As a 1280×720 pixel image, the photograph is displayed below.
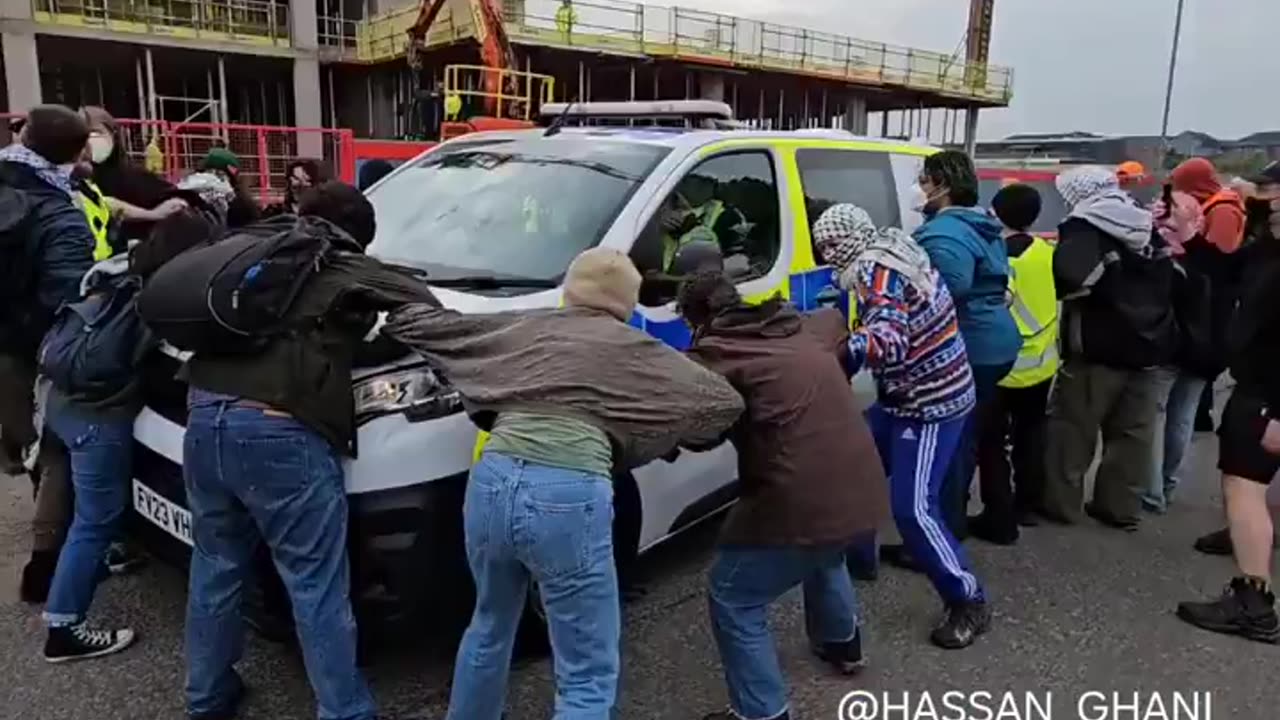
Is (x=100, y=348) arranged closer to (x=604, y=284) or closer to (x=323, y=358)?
(x=323, y=358)

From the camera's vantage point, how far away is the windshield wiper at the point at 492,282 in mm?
3523

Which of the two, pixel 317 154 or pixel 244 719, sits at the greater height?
pixel 317 154

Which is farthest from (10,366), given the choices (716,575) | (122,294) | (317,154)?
(317,154)

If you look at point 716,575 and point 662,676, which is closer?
point 716,575

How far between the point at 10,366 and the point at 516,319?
9.02 ft

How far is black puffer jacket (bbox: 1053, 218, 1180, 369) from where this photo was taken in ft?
15.4

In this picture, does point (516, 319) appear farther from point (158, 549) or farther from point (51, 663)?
point (51, 663)

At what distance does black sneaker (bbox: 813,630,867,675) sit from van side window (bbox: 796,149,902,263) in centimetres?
193

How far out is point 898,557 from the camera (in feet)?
15.0

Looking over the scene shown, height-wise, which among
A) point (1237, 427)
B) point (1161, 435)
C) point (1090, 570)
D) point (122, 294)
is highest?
point (122, 294)

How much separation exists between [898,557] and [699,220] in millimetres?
1805

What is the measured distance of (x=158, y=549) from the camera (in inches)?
136

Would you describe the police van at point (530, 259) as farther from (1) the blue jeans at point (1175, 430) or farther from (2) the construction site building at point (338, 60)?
(2) the construction site building at point (338, 60)

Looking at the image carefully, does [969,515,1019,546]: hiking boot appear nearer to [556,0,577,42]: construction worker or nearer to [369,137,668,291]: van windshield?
[369,137,668,291]: van windshield
